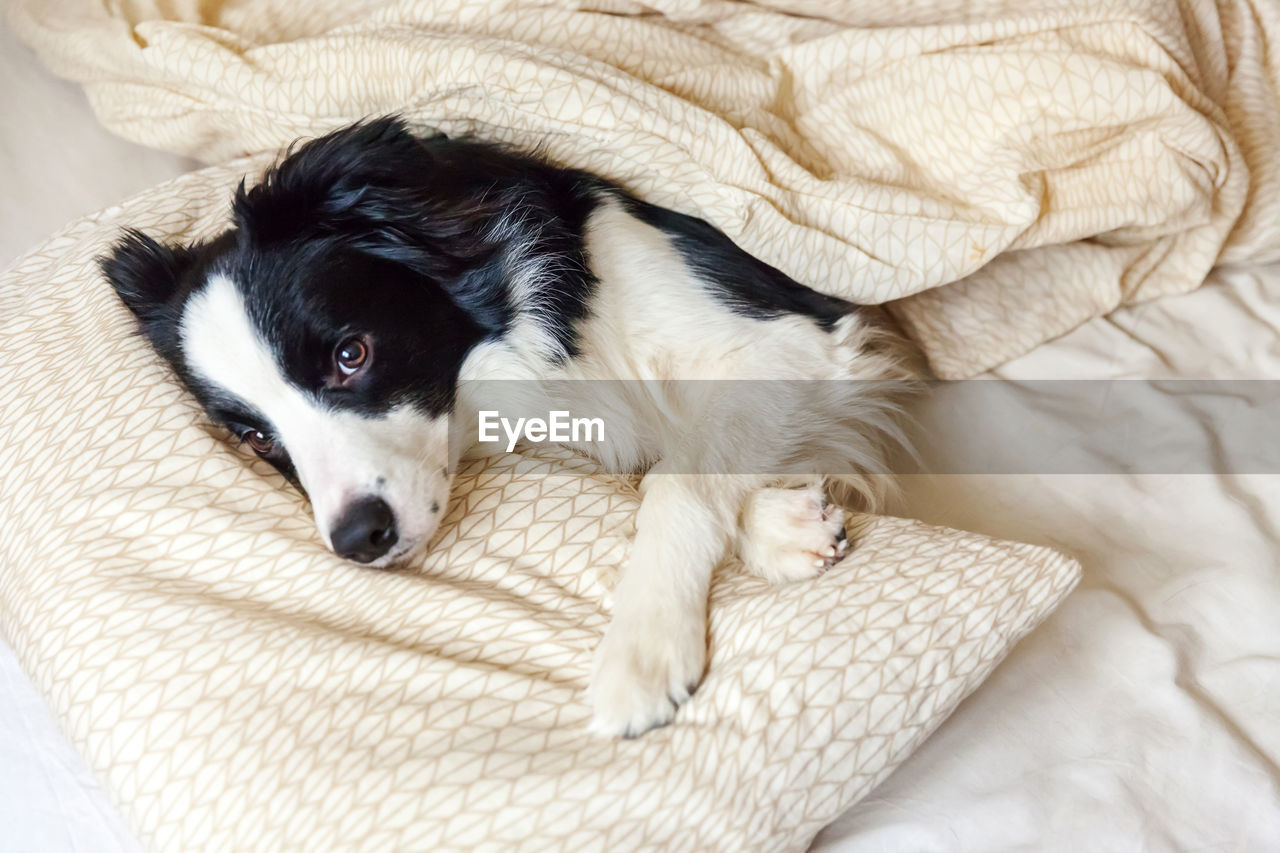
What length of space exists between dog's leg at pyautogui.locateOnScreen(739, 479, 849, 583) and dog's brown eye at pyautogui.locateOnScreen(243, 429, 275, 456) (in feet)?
3.12

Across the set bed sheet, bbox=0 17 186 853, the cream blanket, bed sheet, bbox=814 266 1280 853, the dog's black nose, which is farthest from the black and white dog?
bed sheet, bbox=0 17 186 853

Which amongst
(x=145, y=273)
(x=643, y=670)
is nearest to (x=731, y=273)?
(x=643, y=670)

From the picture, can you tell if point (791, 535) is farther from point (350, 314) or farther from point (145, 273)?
point (145, 273)

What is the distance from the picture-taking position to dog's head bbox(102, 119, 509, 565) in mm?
1650

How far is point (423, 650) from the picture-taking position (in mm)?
1510

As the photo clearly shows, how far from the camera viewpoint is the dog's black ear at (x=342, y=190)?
69.6 inches

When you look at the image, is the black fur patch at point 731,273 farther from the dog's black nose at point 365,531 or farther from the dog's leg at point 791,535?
the dog's black nose at point 365,531

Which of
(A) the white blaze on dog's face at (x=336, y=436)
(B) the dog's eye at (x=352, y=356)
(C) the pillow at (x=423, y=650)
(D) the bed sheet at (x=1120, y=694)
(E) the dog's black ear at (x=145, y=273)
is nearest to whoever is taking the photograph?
(C) the pillow at (x=423, y=650)

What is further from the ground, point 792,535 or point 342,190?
point 342,190

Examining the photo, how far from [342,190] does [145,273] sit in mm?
498

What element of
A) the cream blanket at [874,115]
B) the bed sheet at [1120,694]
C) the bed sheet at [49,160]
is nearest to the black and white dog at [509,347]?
the cream blanket at [874,115]

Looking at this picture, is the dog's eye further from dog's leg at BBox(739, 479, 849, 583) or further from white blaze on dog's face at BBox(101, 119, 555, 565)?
dog's leg at BBox(739, 479, 849, 583)

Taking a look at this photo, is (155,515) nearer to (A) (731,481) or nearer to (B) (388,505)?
(B) (388,505)

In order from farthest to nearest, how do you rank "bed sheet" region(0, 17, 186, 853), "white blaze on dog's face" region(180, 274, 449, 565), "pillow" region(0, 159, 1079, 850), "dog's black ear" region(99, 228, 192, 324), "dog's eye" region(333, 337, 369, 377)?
"bed sheet" region(0, 17, 186, 853)
"dog's black ear" region(99, 228, 192, 324)
"dog's eye" region(333, 337, 369, 377)
"white blaze on dog's face" region(180, 274, 449, 565)
"pillow" region(0, 159, 1079, 850)
